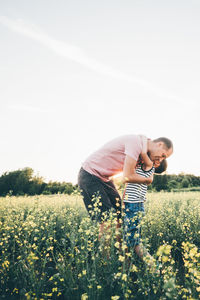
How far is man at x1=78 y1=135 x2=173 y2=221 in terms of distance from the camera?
114 inches

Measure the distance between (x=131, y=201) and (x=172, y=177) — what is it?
23.7 meters

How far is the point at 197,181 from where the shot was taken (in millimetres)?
27391

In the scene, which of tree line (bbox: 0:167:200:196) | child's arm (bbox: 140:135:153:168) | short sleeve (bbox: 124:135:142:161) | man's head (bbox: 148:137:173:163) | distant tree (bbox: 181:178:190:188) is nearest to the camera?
short sleeve (bbox: 124:135:142:161)

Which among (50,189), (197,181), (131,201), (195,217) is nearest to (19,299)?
(131,201)

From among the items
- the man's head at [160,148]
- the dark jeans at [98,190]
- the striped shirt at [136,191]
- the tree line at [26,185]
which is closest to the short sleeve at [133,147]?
the man's head at [160,148]

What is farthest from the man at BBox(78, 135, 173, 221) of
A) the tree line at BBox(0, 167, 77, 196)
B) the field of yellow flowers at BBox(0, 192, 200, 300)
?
the tree line at BBox(0, 167, 77, 196)

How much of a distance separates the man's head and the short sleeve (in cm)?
24

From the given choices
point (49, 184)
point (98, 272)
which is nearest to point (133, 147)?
point (98, 272)

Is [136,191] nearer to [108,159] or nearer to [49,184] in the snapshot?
[108,159]

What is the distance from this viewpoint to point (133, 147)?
8.89 ft

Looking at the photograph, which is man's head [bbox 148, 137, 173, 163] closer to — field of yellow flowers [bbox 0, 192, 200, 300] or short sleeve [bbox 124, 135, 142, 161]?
short sleeve [bbox 124, 135, 142, 161]

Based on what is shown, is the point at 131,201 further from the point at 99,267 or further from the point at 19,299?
the point at 19,299

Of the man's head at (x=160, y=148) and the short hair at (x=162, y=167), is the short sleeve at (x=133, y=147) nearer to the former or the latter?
the man's head at (x=160, y=148)

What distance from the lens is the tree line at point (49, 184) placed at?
75.9 feet
